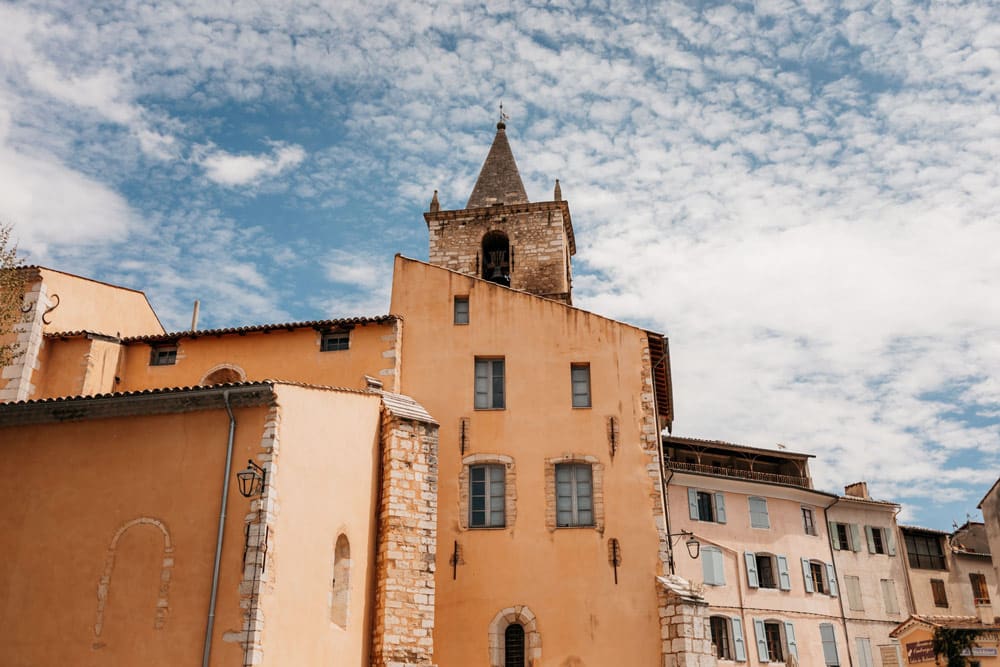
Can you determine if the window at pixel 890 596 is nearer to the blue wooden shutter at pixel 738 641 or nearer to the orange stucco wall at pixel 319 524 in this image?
the blue wooden shutter at pixel 738 641

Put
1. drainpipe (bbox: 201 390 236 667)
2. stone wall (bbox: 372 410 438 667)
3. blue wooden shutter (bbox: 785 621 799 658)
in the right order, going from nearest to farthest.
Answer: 1. drainpipe (bbox: 201 390 236 667)
2. stone wall (bbox: 372 410 438 667)
3. blue wooden shutter (bbox: 785 621 799 658)

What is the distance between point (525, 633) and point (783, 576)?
60.9 feet

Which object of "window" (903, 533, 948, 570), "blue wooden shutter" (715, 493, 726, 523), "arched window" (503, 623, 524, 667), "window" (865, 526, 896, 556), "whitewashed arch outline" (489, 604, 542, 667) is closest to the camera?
"whitewashed arch outline" (489, 604, 542, 667)

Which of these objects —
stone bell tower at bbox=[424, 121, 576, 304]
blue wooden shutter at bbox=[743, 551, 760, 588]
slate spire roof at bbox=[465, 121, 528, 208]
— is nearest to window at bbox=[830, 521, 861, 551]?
blue wooden shutter at bbox=[743, 551, 760, 588]

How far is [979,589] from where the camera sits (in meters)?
40.5

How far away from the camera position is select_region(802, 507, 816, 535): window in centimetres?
3591

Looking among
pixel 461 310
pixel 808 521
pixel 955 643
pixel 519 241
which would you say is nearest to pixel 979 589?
pixel 808 521

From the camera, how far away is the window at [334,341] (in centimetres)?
2147

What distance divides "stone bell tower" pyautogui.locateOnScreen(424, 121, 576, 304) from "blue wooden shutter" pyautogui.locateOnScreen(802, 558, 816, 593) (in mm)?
14608

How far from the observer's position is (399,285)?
22.3 meters

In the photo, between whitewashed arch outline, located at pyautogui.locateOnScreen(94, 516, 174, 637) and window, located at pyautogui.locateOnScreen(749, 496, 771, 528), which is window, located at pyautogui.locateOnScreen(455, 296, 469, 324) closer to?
whitewashed arch outline, located at pyautogui.locateOnScreen(94, 516, 174, 637)

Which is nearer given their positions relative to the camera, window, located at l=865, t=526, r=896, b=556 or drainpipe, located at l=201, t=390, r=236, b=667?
drainpipe, located at l=201, t=390, r=236, b=667

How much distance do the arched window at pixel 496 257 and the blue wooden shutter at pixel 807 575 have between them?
16489 mm

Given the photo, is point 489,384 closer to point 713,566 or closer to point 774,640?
point 713,566
